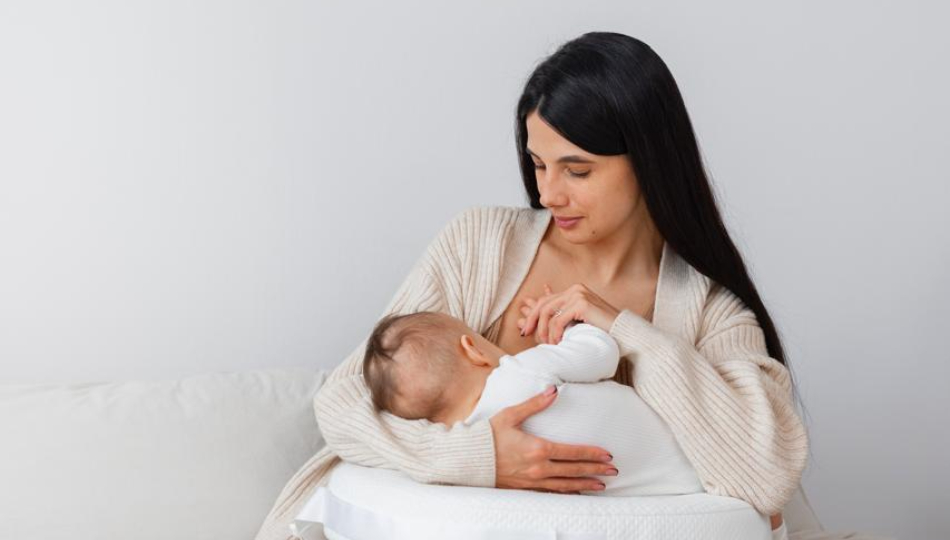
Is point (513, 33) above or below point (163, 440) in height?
above

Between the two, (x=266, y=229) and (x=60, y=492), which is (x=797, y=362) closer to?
(x=266, y=229)

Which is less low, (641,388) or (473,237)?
(473,237)

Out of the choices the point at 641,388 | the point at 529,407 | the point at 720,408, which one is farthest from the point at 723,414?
the point at 529,407

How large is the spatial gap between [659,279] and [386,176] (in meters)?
0.84

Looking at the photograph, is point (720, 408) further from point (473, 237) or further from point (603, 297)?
point (473, 237)

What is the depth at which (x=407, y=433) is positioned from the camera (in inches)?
80.5

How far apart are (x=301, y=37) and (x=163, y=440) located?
3.45 feet

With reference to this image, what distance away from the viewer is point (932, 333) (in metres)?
3.39

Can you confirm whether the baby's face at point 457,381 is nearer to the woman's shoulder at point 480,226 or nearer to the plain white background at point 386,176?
the woman's shoulder at point 480,226

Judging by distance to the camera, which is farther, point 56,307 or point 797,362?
point 797,362

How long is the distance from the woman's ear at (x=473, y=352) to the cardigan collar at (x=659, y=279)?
379 millimetres

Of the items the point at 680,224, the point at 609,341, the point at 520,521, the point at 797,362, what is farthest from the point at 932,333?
the point at 520,521

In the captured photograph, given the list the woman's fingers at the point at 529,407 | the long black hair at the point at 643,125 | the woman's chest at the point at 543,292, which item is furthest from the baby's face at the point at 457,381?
the long black hair at the point at 643,125

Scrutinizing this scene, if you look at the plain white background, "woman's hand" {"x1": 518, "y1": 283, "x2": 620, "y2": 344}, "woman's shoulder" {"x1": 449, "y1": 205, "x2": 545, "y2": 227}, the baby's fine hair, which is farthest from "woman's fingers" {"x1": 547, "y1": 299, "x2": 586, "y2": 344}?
the plain white background
